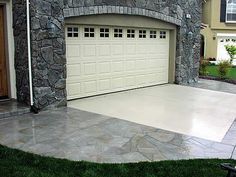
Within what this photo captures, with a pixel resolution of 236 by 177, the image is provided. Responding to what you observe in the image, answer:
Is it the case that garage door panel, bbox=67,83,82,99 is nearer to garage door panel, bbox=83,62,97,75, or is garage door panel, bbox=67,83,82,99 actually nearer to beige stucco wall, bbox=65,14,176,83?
garage door panel, bbox=83,62,97,75

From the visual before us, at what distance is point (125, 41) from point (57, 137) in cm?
569

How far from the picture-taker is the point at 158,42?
1254 centimetres

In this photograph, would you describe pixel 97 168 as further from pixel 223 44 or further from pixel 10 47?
pixel 223 44

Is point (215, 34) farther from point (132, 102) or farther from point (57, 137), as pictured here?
point (57, 137)

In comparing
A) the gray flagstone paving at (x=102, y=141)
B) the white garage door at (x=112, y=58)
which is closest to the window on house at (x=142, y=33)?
the white garage door at (x=112, y=58)

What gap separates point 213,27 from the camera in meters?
28.2

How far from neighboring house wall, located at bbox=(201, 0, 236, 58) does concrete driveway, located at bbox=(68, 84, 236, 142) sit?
59.0 feet

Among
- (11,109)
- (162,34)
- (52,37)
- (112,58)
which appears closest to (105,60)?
(112,58)

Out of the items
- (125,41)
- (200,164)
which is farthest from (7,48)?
(200,164)

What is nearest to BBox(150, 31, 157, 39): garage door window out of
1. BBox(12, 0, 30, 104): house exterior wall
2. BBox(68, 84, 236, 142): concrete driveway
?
BBox(68, 84, 236, 142): concrete driveway

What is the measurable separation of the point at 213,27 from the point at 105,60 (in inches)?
798

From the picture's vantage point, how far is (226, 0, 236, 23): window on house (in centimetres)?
2766

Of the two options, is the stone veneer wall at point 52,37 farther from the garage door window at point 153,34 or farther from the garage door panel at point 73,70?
the garage door window at point 153,34

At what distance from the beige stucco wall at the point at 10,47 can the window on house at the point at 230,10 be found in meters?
23.5
